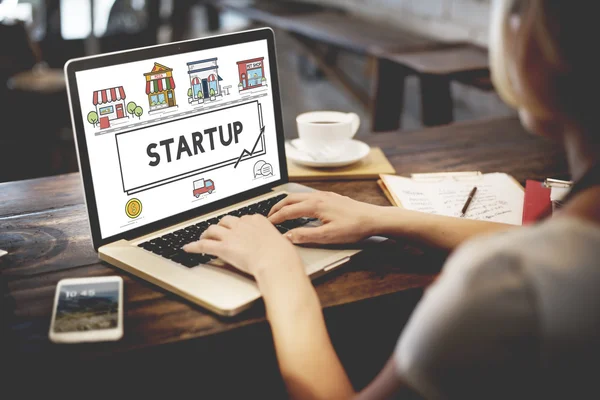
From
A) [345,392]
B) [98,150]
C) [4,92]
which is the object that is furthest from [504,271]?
[4,92]

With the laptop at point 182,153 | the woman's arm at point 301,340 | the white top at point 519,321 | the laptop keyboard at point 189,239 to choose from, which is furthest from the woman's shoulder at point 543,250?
the laptop keyboard at point 189,239

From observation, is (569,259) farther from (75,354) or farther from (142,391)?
(142,391)

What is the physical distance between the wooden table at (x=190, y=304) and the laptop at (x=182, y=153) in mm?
40

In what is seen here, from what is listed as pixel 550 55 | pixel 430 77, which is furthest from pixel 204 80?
pixel 430 77

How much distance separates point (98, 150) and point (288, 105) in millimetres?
3769

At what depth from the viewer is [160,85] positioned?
3.15ft

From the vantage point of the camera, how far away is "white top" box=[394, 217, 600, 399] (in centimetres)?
42

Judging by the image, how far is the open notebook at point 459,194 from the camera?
43.0 inches

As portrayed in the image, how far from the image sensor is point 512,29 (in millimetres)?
528

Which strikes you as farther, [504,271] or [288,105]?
[288,105]

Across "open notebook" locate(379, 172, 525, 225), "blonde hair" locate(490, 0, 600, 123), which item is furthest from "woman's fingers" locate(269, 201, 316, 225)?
"blonde hair" locate(490, 0, 600, 123)

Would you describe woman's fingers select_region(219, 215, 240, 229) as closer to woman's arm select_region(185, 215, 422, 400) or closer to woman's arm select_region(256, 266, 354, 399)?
woman's arm select_region(185, 215, 422, 400)

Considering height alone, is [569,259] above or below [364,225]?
above

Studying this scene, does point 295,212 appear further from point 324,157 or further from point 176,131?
point 324,157
